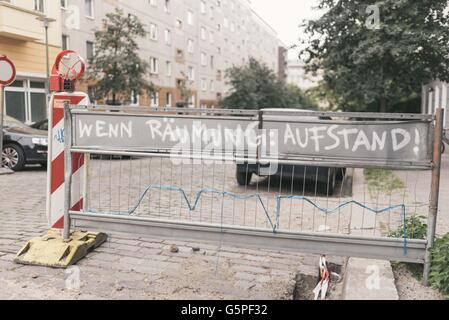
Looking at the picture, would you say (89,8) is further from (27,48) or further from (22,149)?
(22,149)

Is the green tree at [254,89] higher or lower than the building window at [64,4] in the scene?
lower

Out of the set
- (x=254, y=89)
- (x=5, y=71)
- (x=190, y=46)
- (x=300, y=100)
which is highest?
(x=190, y=46)

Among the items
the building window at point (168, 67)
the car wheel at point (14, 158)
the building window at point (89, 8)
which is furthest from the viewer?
the building window at point (168, 67)

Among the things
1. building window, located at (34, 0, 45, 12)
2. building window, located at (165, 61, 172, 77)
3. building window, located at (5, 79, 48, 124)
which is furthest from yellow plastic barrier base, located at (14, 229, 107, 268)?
building window, located at (165, 61, 172, 77)

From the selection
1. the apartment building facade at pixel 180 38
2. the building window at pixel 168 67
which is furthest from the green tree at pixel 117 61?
the building window at pixel 168 67

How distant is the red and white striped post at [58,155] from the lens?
4453 mm

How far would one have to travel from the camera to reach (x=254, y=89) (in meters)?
42.0

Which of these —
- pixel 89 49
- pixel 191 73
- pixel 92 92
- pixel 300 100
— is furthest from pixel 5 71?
pixel 300 100

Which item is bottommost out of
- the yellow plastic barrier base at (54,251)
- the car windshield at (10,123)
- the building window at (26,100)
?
the yellow plastic barrier base at (54,251)

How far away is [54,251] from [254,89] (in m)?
38.7

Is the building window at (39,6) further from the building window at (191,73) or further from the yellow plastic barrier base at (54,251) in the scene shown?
the building window at (191,73)

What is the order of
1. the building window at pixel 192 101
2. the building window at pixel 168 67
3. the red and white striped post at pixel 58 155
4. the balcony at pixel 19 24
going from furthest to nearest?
the building window at pixel 192 101
the building window at pixel 168 67
the balcony at pixel 19 24
the red and white striped post at pixel 58 155

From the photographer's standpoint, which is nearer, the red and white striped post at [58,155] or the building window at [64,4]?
the red and white striped post at [58,155]
